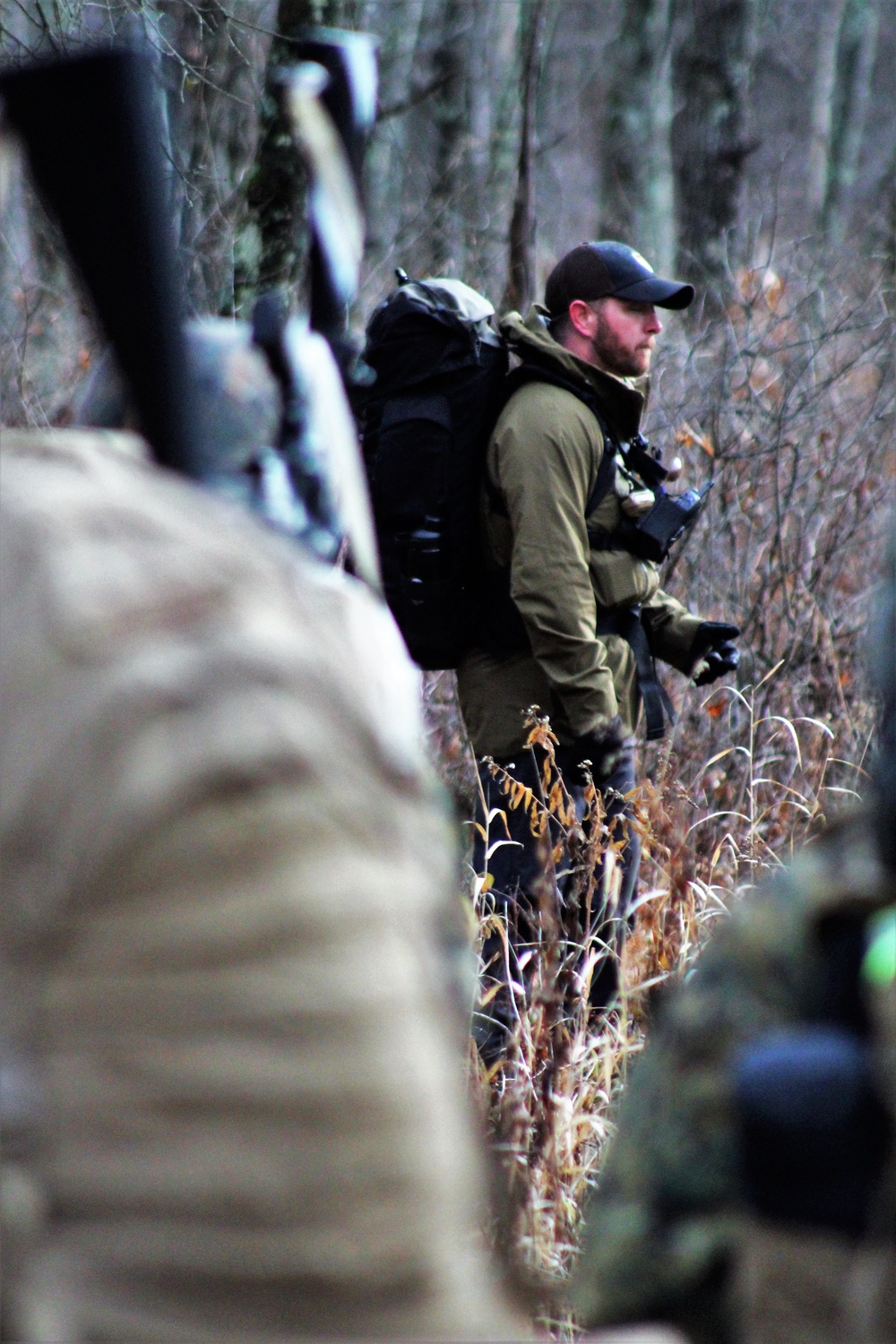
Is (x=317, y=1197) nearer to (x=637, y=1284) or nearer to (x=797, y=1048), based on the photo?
(x=797, y=1048)

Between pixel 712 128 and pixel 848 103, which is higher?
pixel 712 128

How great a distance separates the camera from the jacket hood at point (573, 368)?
3.85m

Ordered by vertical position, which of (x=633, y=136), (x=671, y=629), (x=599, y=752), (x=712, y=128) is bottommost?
(x=599, y=752)

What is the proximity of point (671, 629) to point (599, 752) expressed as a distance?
56cm

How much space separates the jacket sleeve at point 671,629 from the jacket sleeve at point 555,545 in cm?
41

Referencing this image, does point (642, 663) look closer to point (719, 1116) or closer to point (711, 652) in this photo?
point (711, 652)

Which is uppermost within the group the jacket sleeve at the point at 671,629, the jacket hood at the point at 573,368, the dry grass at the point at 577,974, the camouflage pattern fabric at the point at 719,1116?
the camouflage pattern fabric at the point at 719,1116

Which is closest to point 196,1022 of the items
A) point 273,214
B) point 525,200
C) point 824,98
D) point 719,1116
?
point 719,1116

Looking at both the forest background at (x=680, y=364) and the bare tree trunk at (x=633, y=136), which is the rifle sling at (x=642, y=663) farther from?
the bare tree trunk at (x=633, y=136)

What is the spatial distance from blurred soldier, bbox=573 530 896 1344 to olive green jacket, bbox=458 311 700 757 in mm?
2519

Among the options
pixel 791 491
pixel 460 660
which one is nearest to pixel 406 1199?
pixel 460 660

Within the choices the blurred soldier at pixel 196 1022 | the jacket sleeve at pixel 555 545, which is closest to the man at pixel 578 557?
the jacket sleeve at pixel 555 545

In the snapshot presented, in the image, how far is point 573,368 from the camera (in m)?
3.86

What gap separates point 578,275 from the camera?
406 cm
